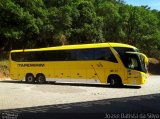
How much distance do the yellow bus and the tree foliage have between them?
6945mm

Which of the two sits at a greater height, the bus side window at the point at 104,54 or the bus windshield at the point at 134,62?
the bus side window at the point at 104,54

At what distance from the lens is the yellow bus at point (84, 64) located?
1069 inches

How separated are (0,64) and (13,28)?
400 centimetres

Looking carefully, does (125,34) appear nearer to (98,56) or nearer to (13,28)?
(13,28)

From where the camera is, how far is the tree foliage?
39.4m

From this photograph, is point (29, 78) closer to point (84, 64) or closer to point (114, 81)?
→ point (84, 64)

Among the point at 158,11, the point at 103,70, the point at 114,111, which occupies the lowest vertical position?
the point at 114,111

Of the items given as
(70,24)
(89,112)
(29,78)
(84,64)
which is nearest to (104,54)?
(84,64)

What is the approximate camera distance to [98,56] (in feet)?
92.4

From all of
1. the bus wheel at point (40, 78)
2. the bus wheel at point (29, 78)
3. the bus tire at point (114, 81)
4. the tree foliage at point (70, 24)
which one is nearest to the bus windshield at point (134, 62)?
the bus tire at point (114, 81)

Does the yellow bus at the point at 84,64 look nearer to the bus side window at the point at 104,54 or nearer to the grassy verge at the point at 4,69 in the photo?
the bus side window at the point at 104,54

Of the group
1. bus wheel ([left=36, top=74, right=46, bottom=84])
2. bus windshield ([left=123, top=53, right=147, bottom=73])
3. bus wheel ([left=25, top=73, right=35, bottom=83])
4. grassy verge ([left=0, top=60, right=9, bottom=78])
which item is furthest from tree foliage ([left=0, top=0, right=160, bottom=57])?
bus windshield ([left=123, top=53, right=147, bottom=73])

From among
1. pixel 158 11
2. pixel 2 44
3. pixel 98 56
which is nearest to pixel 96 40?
pixel 2 44

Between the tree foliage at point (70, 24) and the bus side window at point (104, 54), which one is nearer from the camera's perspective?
the bus side window at point (104, 54)
